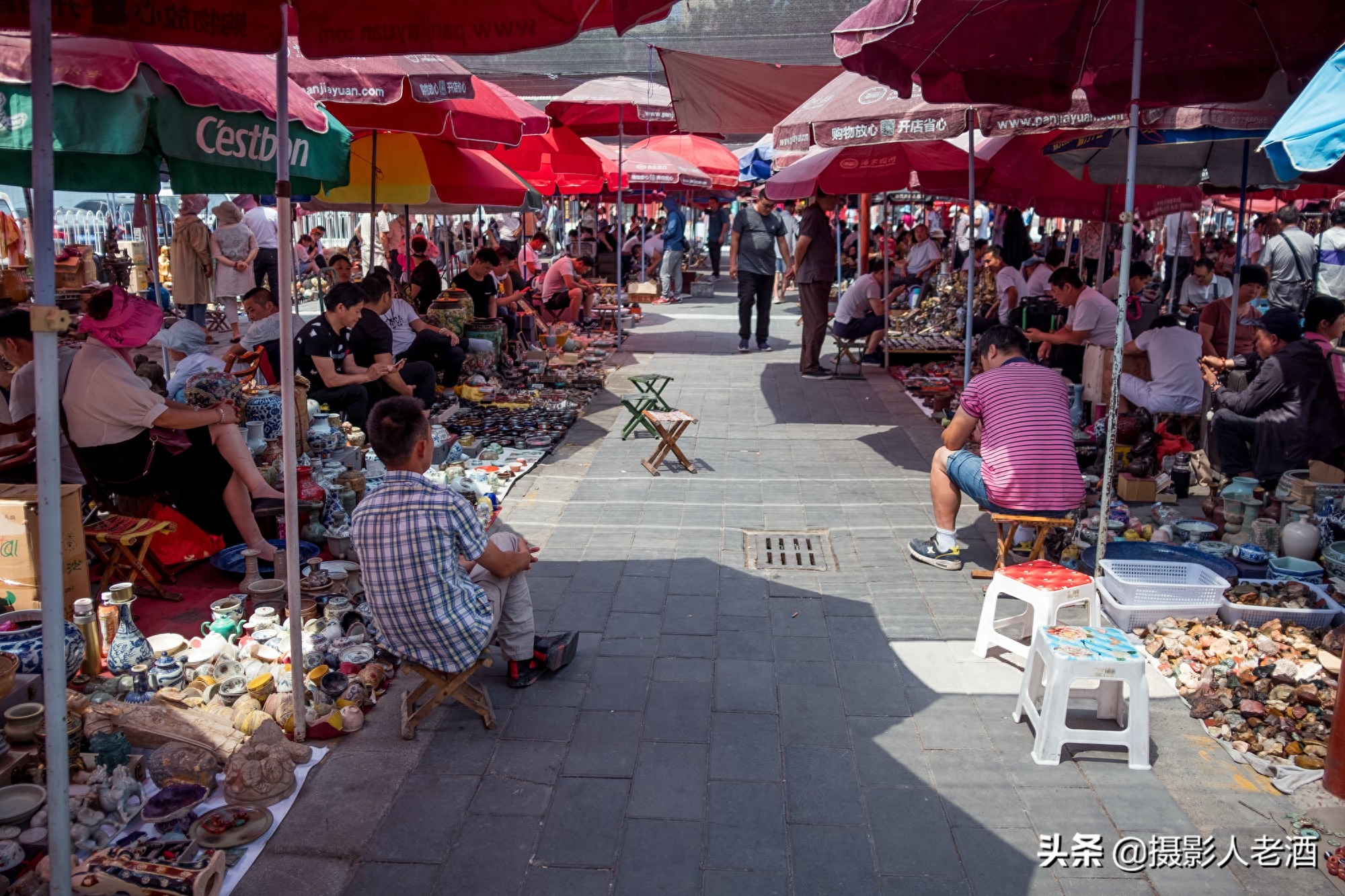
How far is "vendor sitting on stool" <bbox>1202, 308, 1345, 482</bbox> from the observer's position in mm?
6363

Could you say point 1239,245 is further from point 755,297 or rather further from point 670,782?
point 670,782

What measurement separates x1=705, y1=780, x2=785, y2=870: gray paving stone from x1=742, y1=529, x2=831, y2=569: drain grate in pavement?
2.36m

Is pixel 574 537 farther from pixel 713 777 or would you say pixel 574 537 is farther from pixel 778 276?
pixel 778 276

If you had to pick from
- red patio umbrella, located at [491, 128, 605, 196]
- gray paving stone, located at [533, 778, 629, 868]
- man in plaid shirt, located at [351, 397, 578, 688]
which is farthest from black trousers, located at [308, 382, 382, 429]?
red patio umbrella, located at [491, 128, 605, 196]

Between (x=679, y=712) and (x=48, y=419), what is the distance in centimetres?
268

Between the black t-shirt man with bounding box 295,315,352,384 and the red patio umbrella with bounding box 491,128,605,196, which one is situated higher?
the red patio umbrella with bounding box 491,128,605,196

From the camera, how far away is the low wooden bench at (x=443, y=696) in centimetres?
405

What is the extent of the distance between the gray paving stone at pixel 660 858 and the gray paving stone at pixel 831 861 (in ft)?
1.07

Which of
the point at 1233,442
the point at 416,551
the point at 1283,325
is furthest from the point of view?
the point at 1233,442

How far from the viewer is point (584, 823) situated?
350 centimetres

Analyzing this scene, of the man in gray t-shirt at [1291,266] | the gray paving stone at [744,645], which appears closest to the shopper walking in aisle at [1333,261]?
the man in gray t-shirt at [1291,266]

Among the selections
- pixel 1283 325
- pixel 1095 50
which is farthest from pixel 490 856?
pixel 1095 50

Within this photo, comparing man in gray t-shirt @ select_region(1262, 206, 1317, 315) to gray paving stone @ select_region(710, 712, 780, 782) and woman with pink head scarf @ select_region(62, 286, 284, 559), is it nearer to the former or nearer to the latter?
gray paving stone @ select_region(710, 712, 780, 782)

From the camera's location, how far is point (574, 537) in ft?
21.5
